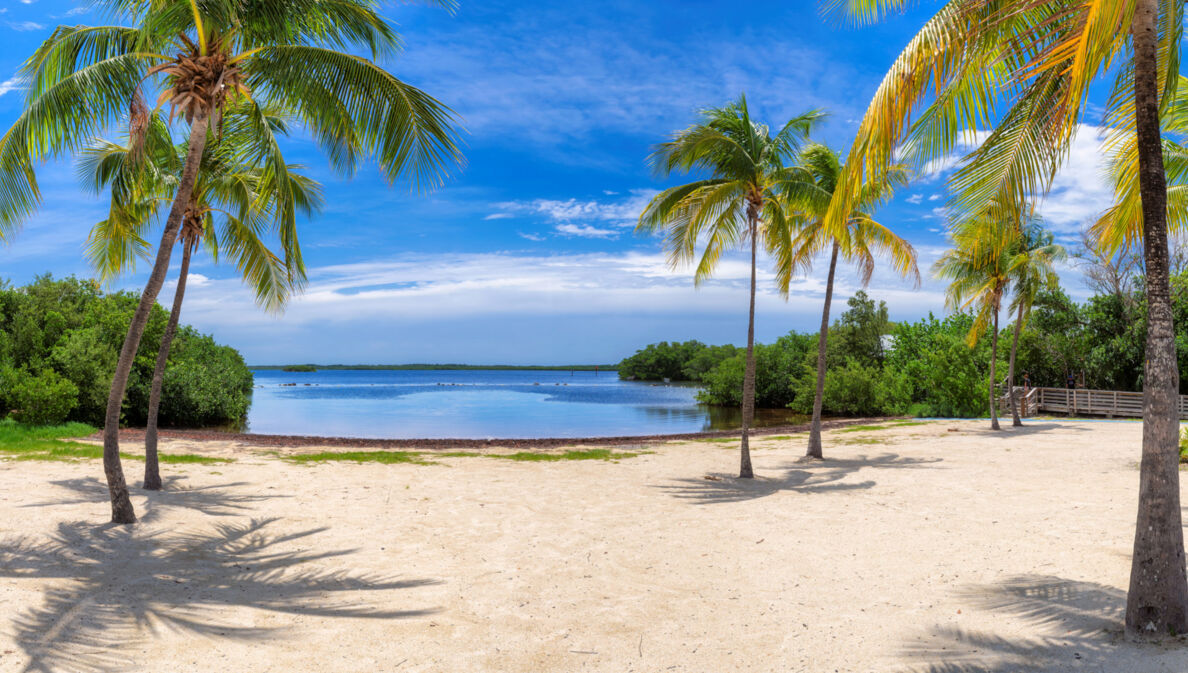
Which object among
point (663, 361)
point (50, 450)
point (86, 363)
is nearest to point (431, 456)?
point (50, 450)

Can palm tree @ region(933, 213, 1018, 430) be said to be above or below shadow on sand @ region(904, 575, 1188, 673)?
above

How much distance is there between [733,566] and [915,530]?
9.79ft

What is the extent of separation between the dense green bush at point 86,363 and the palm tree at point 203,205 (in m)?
11.5

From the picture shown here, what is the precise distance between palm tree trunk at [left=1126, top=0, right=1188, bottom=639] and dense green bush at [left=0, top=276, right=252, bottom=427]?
83.2 feet

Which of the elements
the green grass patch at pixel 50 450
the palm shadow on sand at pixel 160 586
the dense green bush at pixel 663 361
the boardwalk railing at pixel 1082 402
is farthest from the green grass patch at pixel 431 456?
the dense green bush at pixel 663 361

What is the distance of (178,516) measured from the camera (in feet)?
27.3

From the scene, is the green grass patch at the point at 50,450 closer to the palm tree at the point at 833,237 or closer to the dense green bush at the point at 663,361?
the palm tree at the point at 833,237

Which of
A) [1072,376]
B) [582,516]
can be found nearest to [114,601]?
[582,516]

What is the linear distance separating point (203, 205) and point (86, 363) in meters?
16.2

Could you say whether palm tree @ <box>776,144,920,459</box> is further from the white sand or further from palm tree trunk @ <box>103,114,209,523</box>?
palm tree trunk @ <box>103,114,209,523</box>

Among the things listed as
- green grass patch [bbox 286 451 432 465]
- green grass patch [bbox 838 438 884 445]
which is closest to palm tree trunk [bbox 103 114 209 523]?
green grass patch [bbox 286 451 432 465]

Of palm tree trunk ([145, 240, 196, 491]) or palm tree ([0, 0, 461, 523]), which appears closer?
palm tree ([0, 0, 461, 523])

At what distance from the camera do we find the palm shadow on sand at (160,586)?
461 centimetres

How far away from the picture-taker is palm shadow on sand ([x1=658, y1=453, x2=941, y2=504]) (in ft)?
36.6
